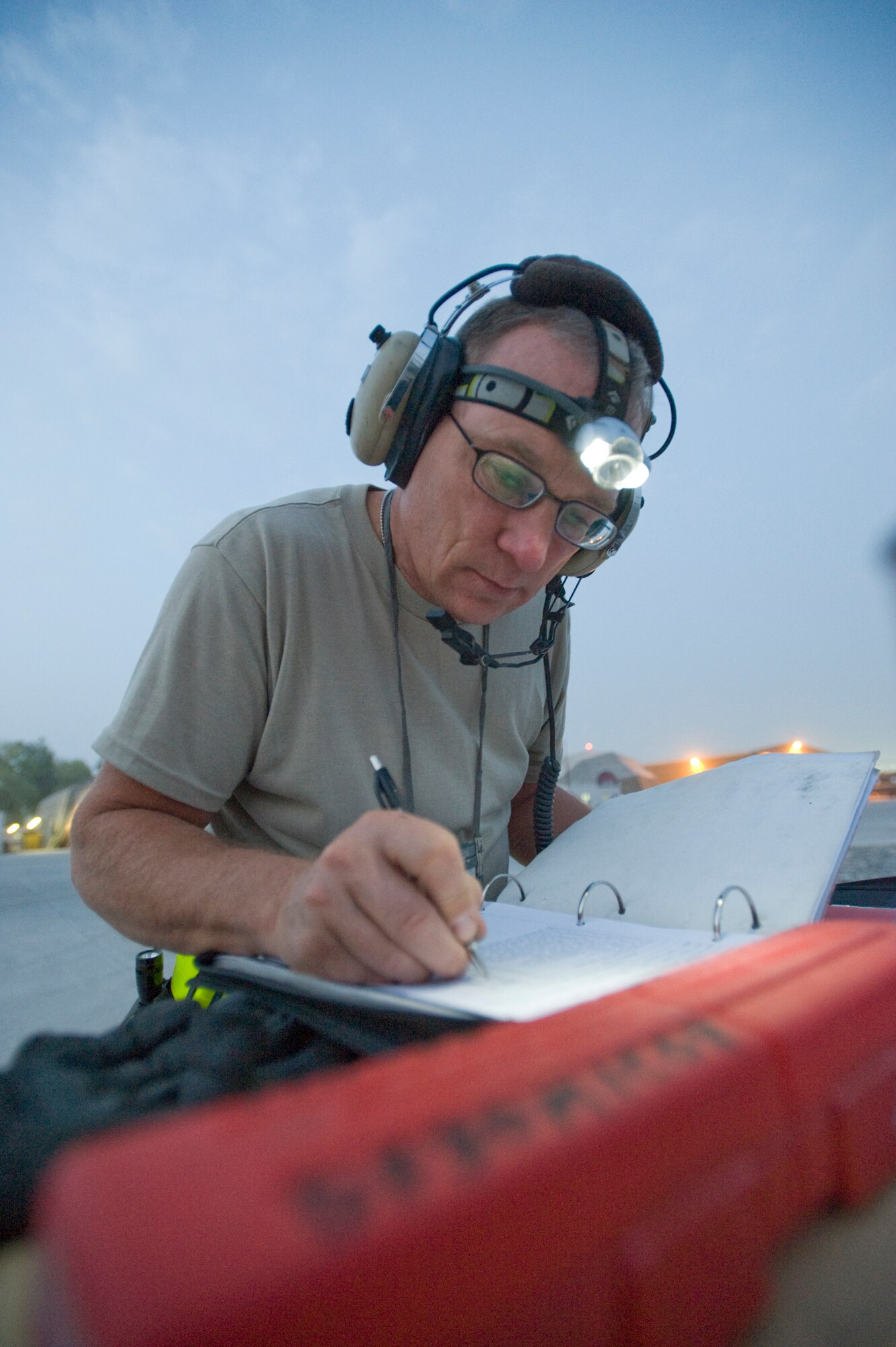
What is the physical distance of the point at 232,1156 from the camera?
243 mm

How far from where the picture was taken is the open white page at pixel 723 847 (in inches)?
30.5

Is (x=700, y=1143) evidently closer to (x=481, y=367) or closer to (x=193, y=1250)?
(x=193, y=1250)

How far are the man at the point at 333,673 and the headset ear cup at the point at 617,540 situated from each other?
3 cm

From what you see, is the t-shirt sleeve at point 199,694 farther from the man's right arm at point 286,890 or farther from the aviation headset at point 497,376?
the aviation headset at point 497,376

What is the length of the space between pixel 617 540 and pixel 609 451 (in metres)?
0.33

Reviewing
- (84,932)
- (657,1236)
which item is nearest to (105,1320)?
(657,1236)

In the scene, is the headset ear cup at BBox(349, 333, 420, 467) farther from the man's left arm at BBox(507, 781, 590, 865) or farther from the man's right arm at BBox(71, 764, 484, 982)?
the man's left arm at BBox(507, 781, 590, 865)

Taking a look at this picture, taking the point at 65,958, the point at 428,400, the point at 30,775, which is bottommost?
the point at 30,775

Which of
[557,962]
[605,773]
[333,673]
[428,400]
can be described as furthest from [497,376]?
[605,773]

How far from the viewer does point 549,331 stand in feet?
3.95

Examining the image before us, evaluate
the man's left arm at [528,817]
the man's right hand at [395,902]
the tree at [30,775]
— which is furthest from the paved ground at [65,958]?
the tree at [30,775]

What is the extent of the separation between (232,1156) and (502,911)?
0.75 meters

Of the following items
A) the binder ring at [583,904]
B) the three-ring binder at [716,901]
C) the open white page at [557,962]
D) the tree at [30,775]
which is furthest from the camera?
the tree at [30,775]

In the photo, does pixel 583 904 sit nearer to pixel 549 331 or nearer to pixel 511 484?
pixel 511 484
